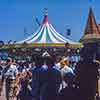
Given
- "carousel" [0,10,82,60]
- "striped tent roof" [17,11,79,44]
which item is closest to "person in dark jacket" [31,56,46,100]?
"carousel" [0,10,82,60]

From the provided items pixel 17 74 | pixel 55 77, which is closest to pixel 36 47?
pixel 17 74

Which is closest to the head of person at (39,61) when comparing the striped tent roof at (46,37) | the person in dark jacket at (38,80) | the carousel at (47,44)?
the person in dark jacket at (38,80)

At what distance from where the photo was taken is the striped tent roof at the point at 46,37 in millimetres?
29378

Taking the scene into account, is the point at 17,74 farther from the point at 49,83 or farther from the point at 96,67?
the point at 96,67

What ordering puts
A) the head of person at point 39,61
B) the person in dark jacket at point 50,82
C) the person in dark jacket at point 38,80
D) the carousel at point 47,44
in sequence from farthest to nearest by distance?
the carousel at point 47,44 → the head of person at point 39,61 → the person in dark jacket at point 38,80 → the person in dark jacket at point 50,82

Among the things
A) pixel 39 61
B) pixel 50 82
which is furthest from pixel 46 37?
pixel 50 82

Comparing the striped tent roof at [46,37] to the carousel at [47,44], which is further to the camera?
the striped tent roof at [46,37]

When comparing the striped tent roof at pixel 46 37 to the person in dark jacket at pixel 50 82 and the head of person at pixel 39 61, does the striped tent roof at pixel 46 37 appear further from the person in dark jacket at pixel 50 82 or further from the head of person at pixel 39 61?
the person in dark jacket at pixel 50 82

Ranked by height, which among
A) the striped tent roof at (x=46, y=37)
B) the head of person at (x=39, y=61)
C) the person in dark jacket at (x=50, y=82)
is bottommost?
the person in dark jacket at (x=50, y=82)

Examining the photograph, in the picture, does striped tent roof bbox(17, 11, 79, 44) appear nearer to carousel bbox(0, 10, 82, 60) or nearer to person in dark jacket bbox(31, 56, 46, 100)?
carousel bbox(0, 10, 82, 60)

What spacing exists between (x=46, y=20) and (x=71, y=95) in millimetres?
27806

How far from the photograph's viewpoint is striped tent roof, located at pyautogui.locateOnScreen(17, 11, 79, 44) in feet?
96.4

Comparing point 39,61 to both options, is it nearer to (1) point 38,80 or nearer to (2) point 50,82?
(1) point 38,80

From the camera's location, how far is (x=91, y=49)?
20.9ft
